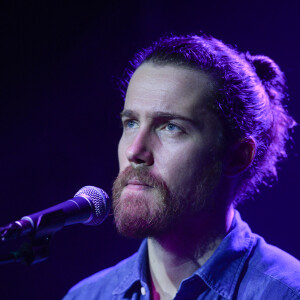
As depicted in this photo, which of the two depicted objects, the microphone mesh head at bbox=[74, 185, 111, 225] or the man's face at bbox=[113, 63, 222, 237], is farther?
the man's face at bbox=[113, 63, 222, 237]

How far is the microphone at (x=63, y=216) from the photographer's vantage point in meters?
1.59

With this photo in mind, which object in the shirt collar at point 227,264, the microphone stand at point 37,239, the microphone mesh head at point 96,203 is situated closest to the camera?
Answer: the microphone stand at point 37,239

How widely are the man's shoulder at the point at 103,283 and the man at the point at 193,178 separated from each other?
0.08 metres

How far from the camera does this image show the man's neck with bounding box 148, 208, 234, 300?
2.43 meters

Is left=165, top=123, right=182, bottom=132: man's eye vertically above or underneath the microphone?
above

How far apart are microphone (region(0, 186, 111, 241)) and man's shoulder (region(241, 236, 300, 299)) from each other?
2.78 ft

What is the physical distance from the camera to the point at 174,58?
2.60 m

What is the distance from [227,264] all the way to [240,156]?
2.04 feet

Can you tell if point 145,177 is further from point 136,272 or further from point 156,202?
point 136,272

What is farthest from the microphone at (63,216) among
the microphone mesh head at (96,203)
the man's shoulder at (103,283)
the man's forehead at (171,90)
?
the man's shoulder at (103,283)

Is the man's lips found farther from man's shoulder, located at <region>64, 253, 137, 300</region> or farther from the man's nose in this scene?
man's shoulder, located at <region>64, 253, 137, 300</region>

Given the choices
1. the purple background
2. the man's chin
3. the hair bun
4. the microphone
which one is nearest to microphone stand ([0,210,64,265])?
the microphone

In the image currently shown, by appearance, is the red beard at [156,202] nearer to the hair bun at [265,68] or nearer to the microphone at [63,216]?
the microphone at [63,216]

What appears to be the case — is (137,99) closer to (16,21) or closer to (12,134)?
(12,134)
